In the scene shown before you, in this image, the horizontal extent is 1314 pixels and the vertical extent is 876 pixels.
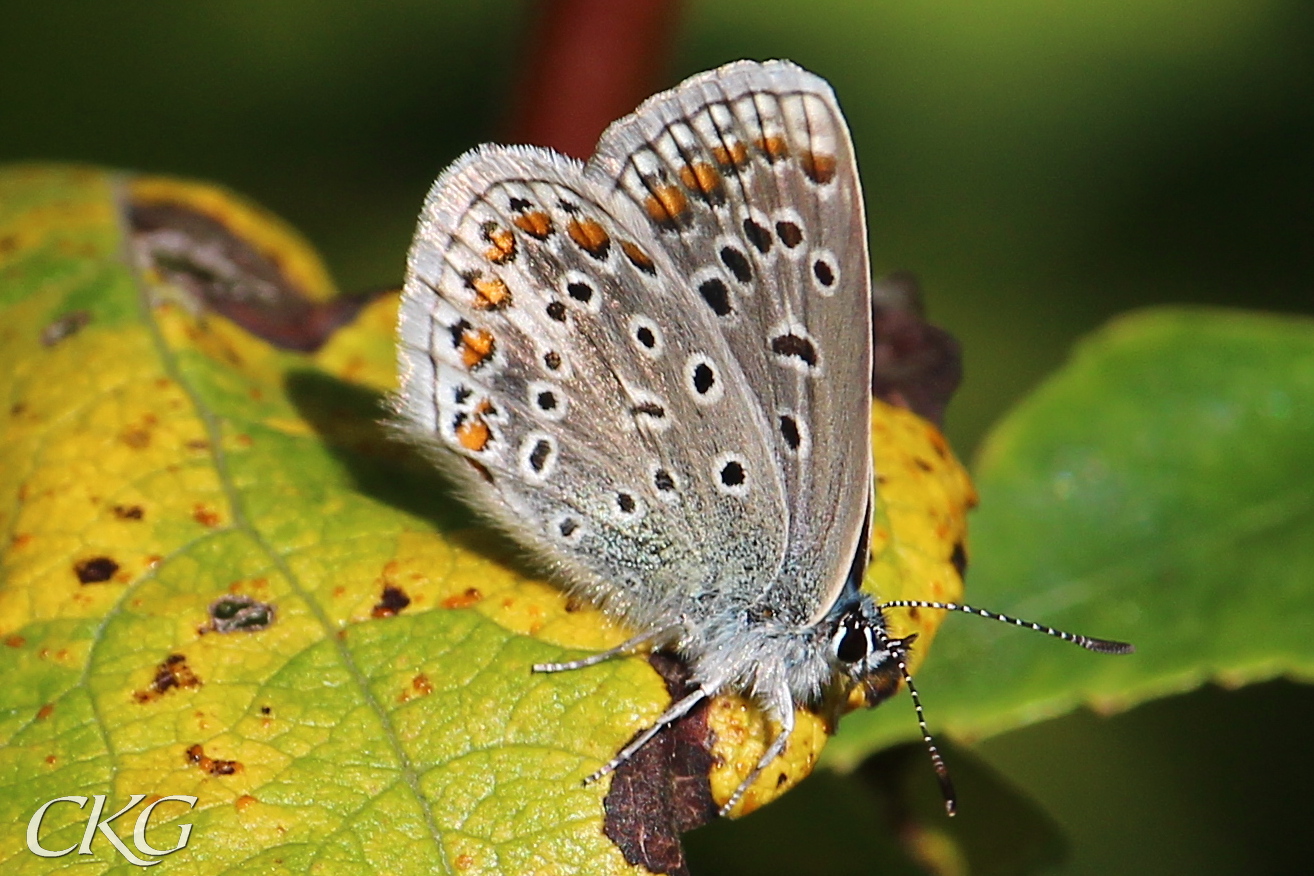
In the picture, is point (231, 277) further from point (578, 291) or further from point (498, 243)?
point (578, 291)

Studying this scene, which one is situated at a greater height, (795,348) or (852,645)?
(795,348)

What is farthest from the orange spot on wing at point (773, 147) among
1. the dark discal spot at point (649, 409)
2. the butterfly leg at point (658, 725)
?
the butterfly leg at point (658, 725)

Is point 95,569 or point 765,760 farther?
point 95,569

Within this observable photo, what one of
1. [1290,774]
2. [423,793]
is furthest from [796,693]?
[1290,774]

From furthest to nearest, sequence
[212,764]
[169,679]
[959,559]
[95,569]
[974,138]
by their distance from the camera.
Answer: [974,138]
[959,559]
[95,569]
[169,679]
[212,764]

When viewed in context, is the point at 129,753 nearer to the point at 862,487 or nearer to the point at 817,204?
the point at 862,487

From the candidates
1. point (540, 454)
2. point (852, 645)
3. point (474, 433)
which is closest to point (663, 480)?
point (540, 454)

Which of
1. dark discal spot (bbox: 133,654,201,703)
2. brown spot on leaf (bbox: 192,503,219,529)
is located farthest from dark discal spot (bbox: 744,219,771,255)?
dark discal spot (bbox: 133,654,201,703)
